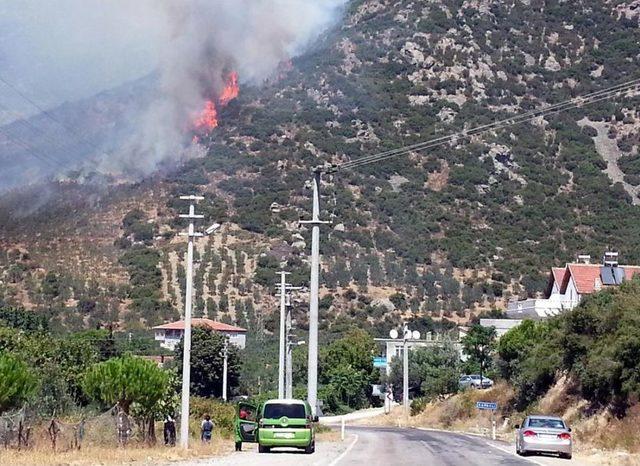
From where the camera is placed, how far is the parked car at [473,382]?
9397 cm

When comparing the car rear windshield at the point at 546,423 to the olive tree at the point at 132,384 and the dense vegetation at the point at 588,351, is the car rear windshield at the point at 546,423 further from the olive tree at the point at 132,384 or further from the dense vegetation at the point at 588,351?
the olive tree at the point at 132,384

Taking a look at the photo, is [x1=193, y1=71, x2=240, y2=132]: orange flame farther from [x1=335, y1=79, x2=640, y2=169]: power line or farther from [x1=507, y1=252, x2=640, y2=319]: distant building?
[x1=507, y1=252, x2=640, y2=319]: distant building

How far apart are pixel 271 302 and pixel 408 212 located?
85.2 feet

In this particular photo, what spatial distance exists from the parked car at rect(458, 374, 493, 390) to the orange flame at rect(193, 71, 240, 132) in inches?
2551

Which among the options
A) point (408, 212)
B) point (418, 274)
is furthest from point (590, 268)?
point (408, 212)

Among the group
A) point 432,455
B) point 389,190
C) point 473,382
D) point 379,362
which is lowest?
point 432,455

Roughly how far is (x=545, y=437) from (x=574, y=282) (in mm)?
50383

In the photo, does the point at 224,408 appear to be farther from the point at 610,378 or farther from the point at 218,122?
the point at 218,122

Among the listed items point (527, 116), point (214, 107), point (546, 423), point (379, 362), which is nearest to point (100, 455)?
point (546, 423)

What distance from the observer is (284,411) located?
4088 centimetres

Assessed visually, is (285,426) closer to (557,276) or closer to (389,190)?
(557,276)

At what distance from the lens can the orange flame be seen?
15438cm

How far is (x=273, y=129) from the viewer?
158000 millimetres

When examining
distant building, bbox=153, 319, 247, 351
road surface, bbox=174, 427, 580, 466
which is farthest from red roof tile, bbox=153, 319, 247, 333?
road surface, bbox=174, 427, 580, 466
